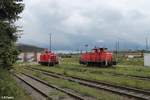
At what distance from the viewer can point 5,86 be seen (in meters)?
16.9

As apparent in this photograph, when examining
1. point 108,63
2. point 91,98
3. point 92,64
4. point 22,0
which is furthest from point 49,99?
point 92,64

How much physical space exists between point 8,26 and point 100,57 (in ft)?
109

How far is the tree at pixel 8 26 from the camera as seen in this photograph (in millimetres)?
18812

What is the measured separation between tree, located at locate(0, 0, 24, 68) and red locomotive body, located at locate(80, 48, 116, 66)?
31.8 meters

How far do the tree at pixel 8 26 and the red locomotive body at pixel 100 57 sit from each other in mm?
31760

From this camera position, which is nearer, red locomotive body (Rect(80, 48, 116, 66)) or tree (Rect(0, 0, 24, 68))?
tree (Rect(0, 0, 24, 68))

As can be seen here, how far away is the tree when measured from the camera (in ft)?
61.7

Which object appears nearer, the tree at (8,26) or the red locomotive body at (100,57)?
the tree at (8,26)

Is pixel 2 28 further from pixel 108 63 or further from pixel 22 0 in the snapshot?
pixel 108 63

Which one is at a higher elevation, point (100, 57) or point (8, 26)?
point (8, 26)

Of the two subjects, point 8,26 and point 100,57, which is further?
point 100,57

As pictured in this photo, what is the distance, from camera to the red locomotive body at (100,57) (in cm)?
5097

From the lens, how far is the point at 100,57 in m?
51.7

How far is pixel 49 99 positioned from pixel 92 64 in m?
38.8
